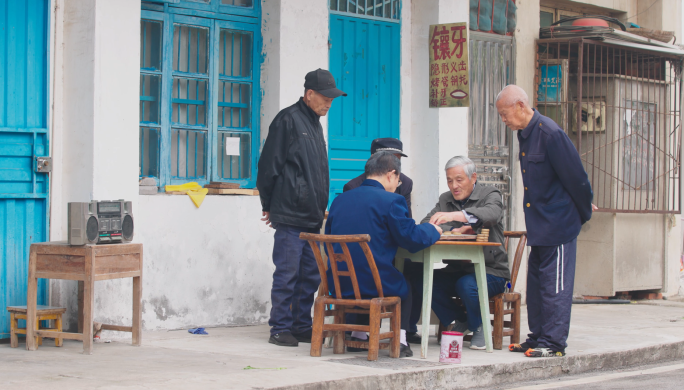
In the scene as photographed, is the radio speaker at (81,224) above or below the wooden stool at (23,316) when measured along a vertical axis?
above

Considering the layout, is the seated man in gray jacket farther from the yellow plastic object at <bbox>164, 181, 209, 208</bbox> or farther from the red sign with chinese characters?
the red sign with chinese characters

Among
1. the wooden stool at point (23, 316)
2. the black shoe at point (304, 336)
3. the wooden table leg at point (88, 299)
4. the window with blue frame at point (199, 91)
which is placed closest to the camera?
the wooden table leg at point (88, 299)

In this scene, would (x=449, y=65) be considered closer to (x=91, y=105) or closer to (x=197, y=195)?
(x=197, y=195)

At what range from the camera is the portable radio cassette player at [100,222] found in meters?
5.79

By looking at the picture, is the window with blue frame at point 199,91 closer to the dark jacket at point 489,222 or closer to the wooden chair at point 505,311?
the dark jacket at point 489,222

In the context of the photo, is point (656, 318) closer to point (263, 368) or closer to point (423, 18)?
point (423, 18)

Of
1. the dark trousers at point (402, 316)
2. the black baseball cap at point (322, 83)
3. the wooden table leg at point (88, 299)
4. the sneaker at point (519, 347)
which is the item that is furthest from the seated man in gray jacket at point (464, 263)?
the wooden table leg at point (88, 299)

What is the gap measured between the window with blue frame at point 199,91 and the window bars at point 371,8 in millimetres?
966

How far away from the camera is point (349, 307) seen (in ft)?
18.9

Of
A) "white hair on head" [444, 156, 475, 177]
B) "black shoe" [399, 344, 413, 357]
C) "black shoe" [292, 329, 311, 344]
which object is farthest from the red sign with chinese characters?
"black shoe" [399, 344, 413, 357]

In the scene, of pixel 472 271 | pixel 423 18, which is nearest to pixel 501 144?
pixel 423 18

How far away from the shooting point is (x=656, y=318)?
8914 millimetres

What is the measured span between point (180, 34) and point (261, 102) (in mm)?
1009

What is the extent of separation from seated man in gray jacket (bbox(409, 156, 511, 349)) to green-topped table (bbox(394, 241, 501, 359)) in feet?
0.39
